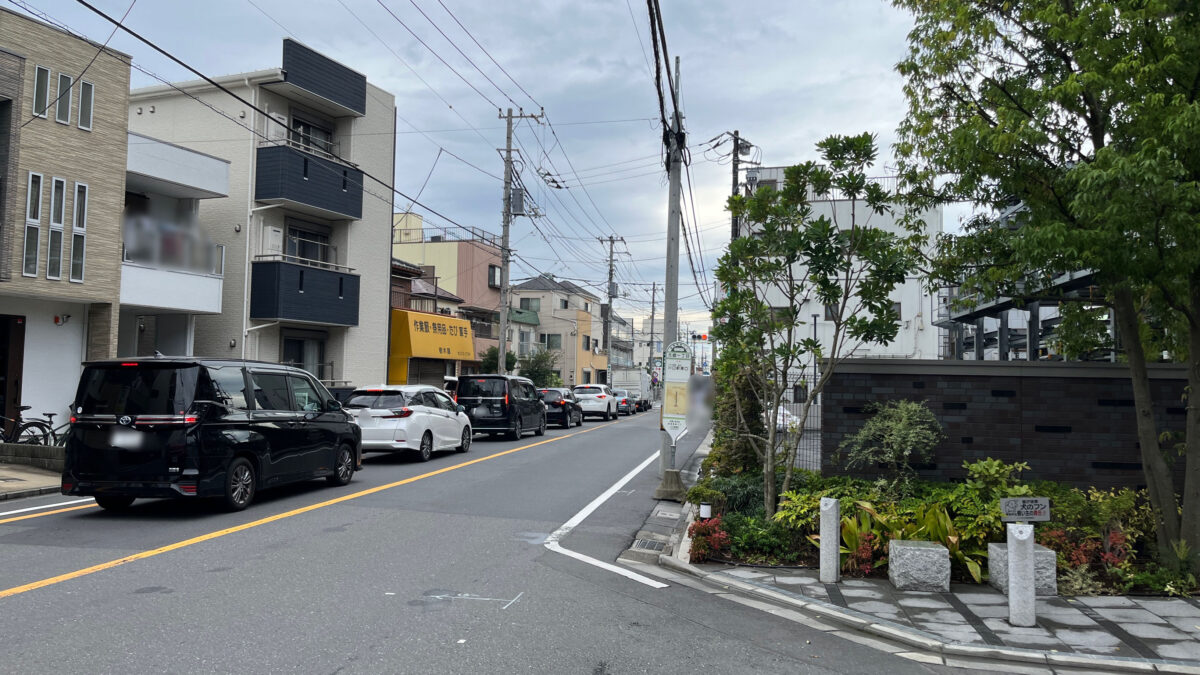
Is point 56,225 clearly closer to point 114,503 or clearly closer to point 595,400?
point 114,503

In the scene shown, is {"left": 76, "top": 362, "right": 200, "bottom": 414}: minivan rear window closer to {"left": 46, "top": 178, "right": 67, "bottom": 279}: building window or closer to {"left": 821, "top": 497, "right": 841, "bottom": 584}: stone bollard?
{"left": 821, "top": 497, "right": 841, "bottom": 584}: stone bollard

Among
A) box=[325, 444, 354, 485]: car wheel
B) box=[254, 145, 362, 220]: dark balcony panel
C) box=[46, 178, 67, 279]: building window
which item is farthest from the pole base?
box=[254, 145, 362, 220]: dark balcony panel

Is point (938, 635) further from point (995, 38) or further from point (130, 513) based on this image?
point (130, 513)

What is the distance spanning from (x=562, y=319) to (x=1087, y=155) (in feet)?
181

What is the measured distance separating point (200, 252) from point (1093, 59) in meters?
20.4

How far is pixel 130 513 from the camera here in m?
10.3

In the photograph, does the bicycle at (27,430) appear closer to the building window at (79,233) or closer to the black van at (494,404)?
the building window at (79,233)

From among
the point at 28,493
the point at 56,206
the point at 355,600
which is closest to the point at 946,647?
the point at 355,600

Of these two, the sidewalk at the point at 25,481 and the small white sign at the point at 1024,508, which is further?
the sidewalk at the point at 25,481

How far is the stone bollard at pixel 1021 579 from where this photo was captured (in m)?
6.21

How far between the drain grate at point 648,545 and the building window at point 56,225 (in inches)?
548

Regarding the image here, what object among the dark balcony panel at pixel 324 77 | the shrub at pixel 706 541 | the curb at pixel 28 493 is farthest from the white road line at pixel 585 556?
the dark balcony panel at pixel 324 77

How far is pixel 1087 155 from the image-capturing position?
8.18 metres

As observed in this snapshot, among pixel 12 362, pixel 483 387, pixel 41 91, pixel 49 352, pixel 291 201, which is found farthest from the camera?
pixel 291 201
